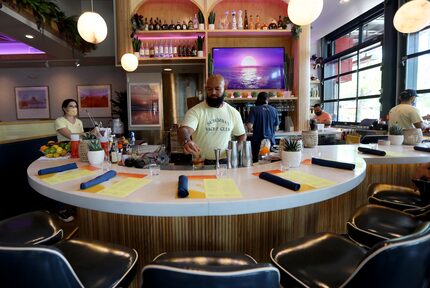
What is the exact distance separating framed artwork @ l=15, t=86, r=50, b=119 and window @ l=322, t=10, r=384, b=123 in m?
8.69

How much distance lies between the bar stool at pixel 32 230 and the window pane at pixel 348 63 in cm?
788

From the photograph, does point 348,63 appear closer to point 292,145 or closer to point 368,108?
point 368,108

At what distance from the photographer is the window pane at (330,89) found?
8670mm

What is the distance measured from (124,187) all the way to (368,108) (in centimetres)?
709

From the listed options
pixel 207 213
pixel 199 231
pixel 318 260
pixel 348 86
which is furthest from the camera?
pixel 348 86

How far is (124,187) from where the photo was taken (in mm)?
1321

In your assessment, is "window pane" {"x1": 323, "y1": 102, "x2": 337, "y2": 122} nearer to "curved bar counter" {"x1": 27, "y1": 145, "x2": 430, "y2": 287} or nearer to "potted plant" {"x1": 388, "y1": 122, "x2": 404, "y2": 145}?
"potted plant" {"x1": 388, "y1": 122, "x2": 404, "y2": 145}

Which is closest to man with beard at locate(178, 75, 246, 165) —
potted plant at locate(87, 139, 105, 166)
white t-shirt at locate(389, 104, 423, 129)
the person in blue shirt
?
potted plant at locate(87, 139, 105, 166)

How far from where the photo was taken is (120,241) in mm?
1625

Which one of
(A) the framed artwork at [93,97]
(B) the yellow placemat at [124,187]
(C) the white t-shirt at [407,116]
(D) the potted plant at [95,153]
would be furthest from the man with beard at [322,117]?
(A) the framed artwork at [93,97]

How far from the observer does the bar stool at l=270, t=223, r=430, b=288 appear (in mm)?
790

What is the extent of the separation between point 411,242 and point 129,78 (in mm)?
5576

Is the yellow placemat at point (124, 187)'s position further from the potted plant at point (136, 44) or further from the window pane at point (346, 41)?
the window pane at point (346, 41)

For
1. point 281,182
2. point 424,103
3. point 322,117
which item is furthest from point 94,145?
point 424,103
